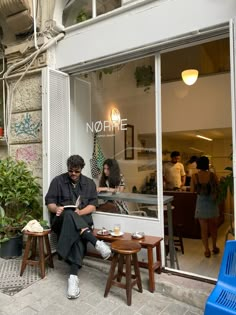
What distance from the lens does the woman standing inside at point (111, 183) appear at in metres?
3.63

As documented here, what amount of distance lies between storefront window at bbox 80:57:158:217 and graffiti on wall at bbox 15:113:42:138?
0.75 meters

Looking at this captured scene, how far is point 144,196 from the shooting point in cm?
344

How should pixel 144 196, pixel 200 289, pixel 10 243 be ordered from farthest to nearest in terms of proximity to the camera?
pixel 10 243, pixel 144 196, pixel 200 289

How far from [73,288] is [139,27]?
288 cm

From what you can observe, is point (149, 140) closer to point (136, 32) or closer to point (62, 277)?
point (136, 32)

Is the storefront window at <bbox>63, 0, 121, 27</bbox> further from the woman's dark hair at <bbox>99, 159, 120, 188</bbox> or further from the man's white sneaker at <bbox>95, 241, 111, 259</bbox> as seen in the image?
the man's white sneaker at <bbox>95, 241, 111, 259</bbox>

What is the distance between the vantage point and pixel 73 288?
8.95 feet

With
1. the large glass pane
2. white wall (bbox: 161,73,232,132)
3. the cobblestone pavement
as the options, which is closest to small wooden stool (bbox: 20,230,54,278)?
the cobblestone pavement

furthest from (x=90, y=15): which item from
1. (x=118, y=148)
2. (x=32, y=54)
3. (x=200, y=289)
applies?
(x=200, y=289)

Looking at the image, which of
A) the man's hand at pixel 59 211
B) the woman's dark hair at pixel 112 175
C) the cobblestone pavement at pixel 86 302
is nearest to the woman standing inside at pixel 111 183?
the woman's dark hair at pixel 112 175

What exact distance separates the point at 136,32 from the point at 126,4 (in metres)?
0.43

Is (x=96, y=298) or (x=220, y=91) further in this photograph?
(x=220, y=91)

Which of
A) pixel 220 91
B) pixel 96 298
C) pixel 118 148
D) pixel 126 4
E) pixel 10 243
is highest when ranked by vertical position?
pixel 126 4

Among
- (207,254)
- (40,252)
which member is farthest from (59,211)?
(207,254)
